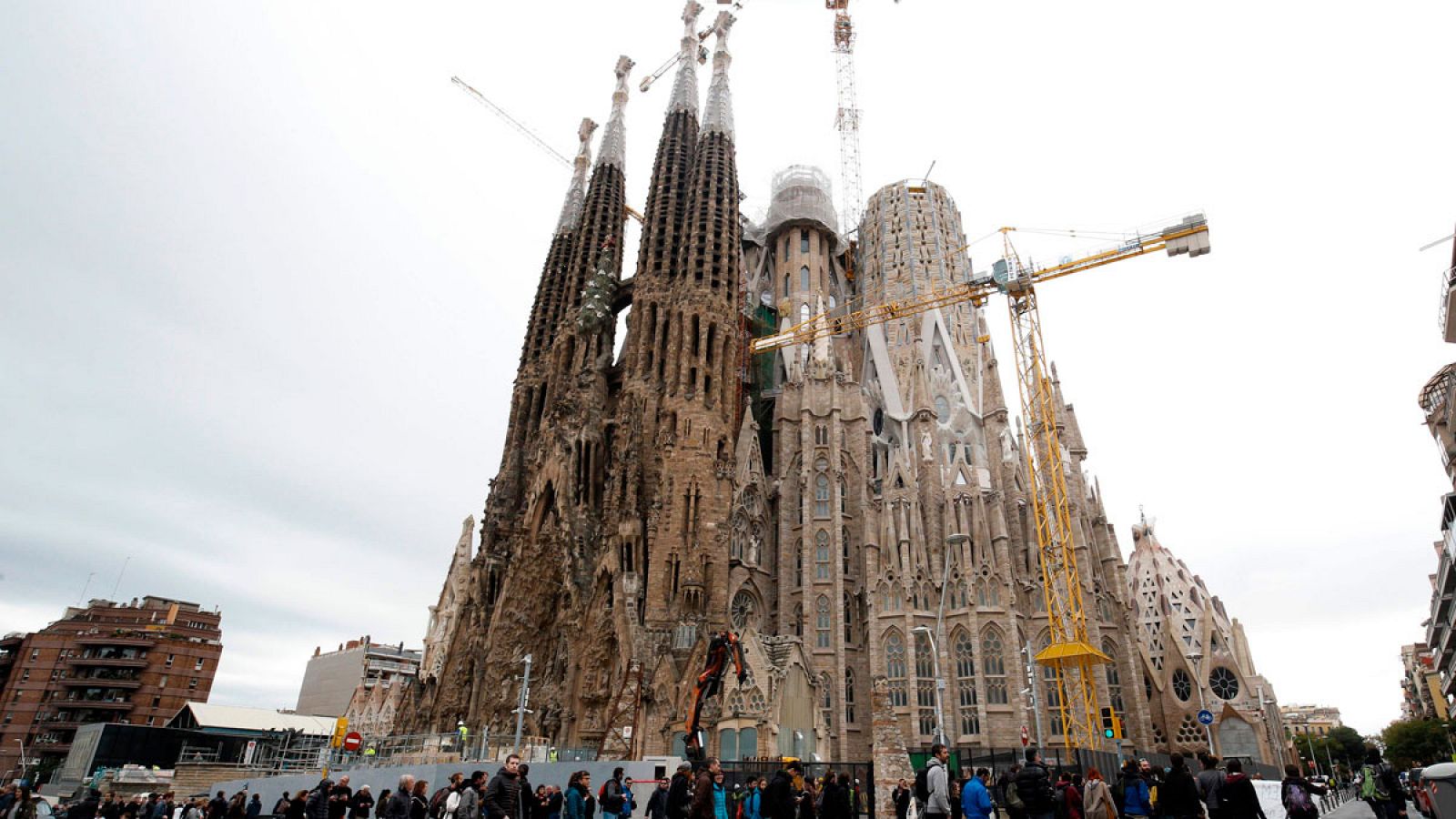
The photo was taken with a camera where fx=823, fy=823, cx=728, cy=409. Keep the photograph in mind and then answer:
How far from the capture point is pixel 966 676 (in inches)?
1609

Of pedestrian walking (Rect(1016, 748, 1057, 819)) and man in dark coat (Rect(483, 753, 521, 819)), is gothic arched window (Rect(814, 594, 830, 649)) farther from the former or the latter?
pedestrian walking (Rect(1016, 748, 1057, 819))

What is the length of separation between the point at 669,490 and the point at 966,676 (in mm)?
17476

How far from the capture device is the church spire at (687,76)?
198 ft

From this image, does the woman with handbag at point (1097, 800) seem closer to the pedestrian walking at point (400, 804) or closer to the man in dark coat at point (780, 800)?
the man in dark coat at point (780, 800)

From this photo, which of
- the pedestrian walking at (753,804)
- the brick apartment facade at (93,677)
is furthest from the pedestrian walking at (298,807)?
the brick apartment facade at (93,677)

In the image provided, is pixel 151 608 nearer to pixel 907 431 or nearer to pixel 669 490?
pixel 669 490

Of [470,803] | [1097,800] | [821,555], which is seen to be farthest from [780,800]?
[821,555]

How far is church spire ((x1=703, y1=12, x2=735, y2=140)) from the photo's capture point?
2237 inches

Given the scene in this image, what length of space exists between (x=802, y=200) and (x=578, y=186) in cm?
1956

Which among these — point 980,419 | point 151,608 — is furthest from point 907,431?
point 151,608

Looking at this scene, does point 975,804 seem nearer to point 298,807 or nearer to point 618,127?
point 298,807

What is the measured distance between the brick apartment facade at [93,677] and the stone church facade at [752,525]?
26.9m

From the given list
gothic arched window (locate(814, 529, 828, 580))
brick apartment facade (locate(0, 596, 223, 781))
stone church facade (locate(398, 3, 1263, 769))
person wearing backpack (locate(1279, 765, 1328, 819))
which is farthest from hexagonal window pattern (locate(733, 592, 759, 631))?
brick apartment facade (locate(0, 596, 223, 781))

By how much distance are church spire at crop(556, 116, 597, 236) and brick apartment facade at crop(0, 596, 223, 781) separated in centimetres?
4823
